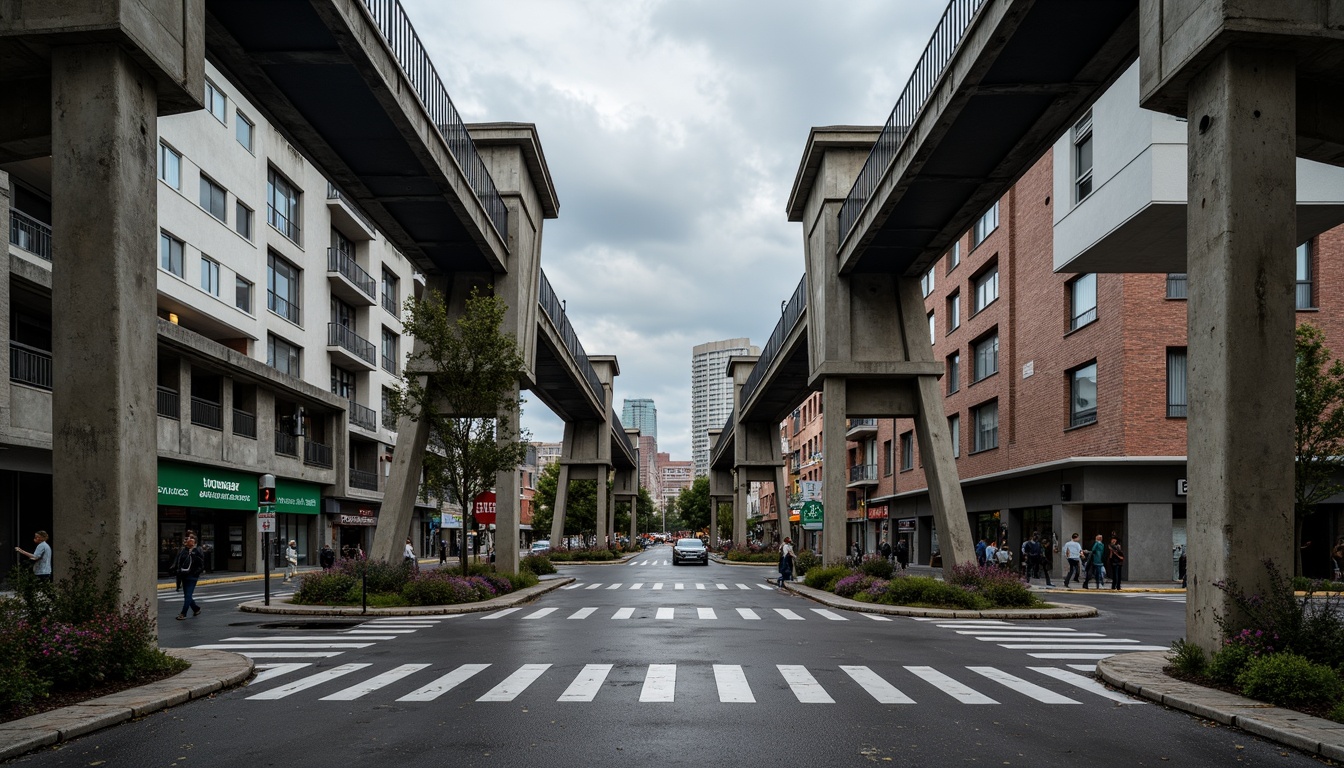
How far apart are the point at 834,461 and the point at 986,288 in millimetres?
20667

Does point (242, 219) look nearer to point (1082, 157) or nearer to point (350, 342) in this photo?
point (350, 342)

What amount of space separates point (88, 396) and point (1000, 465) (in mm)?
38423

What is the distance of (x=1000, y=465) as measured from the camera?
43.3 metres

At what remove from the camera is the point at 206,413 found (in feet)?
126

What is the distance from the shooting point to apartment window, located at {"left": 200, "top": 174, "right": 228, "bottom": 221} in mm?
39406

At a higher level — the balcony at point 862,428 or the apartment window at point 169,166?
the apartment window at point 169,166

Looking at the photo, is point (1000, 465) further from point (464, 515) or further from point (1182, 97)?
point (1182, 97)

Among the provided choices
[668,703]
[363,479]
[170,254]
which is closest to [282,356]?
[170,254]

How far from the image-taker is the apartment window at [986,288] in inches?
1775

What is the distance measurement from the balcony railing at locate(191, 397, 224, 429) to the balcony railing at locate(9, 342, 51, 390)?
349 inches

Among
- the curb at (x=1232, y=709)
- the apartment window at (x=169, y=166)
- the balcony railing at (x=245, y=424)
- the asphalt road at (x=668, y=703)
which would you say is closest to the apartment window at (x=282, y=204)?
the apartment window at (x=169, y=166)

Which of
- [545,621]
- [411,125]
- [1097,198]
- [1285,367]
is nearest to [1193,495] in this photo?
[1285,367]

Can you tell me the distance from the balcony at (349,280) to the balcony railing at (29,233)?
2264 centimetres

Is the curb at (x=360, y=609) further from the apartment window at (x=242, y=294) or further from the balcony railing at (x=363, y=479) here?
the balcony railing at (x=363, y=479)
